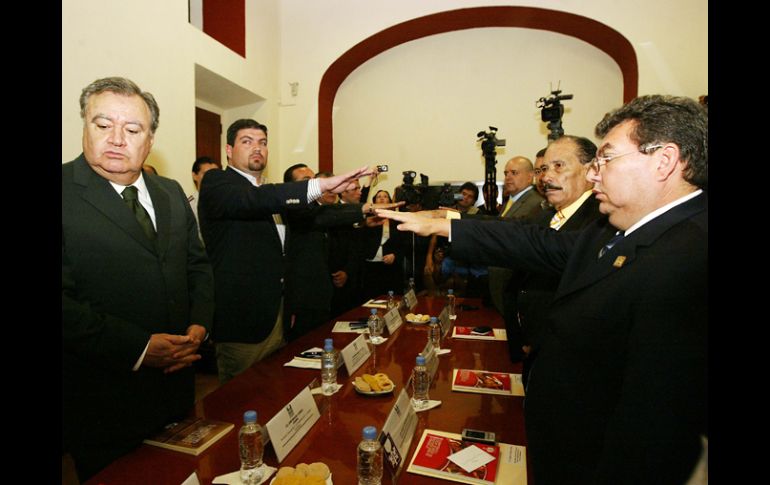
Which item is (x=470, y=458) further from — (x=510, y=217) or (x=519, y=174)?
(x=519, y=174)

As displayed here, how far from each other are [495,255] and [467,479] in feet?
2.95

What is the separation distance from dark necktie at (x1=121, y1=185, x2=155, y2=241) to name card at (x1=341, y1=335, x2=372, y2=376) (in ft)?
2.74

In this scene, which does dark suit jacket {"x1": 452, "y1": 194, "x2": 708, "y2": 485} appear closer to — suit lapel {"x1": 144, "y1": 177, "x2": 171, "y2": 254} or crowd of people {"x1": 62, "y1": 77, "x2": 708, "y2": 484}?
crowd of people {"x1": 62, "y1": 77, "x2": 708, "y2": 484}

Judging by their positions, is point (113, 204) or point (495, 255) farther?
point (495, 255)

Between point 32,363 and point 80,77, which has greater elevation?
point 80,77

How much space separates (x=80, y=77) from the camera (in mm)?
3127

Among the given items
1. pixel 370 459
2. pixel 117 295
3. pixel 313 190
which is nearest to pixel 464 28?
pixel 313 190

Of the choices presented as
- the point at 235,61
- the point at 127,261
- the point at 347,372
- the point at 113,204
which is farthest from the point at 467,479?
the point at 235,61

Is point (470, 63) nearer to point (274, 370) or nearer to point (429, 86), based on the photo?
point (429, 86)

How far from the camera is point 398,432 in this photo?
1.14 meters

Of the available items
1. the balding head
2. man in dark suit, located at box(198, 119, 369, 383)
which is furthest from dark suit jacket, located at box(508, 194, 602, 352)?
the balding head

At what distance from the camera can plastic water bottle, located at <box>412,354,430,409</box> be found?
1472 millimetres

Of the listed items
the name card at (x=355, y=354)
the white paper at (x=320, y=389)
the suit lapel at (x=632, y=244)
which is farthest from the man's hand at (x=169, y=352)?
the suit lapel at (x=632, y=244)

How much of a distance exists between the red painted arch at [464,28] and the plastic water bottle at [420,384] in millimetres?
5006
